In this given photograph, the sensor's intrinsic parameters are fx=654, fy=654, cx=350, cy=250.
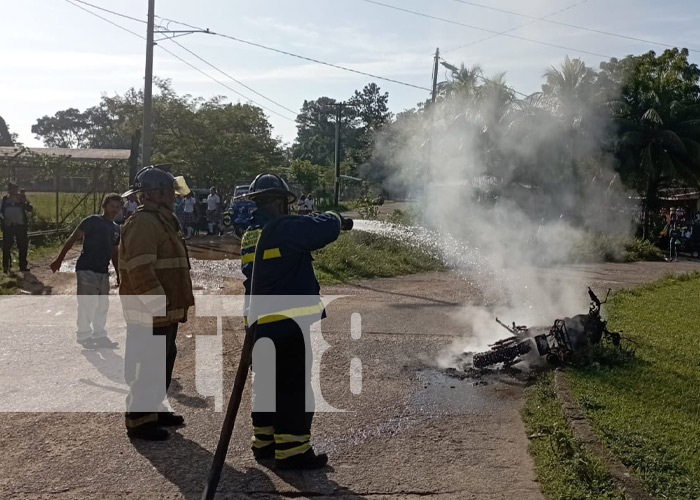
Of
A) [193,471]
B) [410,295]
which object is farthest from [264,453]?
[410,295]

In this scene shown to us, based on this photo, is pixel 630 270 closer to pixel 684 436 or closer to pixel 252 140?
pixel 684 436

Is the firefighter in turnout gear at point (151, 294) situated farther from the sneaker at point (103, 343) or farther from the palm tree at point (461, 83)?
the palm tree at point (461, 83)

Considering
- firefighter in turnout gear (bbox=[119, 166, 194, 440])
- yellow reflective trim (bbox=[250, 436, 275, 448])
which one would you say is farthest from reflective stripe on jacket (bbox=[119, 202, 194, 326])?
yellow reflective trim (bbox=[250, 436, 275, 448])

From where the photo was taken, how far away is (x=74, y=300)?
33.7ft

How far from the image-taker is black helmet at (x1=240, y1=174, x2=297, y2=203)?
Result: 425cm

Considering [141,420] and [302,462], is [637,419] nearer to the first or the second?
[302,462]

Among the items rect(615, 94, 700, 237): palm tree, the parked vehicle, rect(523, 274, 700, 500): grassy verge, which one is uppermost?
rect(615, 94, 700, 237): palm tree

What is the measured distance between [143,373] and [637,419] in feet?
12.2

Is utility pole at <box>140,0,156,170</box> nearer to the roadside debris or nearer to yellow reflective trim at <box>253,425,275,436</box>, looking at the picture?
the roadside debris

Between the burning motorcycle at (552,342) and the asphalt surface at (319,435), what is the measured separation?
294 mm

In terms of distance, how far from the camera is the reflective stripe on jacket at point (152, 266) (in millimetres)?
4543

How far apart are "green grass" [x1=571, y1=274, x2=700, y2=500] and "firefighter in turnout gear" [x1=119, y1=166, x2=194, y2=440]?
3.20m

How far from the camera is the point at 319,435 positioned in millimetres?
4844

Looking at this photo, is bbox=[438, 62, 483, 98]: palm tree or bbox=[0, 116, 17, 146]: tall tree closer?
bbox=[438, 62, 483, 98]: palm tree
